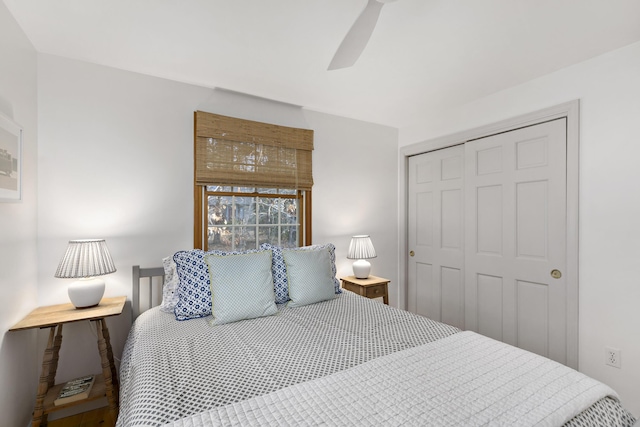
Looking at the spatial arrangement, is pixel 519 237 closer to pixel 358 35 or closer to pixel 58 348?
pixel 358 35

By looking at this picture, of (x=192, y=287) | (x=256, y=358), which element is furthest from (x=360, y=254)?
(x=256, y=358)

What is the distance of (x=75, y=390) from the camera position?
183 cm

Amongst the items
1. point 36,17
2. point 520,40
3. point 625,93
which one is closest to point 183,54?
point 36,17

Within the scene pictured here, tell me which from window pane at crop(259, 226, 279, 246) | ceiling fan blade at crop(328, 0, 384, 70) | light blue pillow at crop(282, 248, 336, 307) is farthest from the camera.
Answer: window pane at crop(259, 226, 279, 246)

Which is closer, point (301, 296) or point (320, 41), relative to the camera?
point (320, 41)

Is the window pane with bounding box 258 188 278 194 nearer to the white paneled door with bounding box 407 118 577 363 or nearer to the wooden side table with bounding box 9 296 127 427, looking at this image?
the wooden side table with bounding box 9 296 127 427

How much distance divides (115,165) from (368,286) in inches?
92.4

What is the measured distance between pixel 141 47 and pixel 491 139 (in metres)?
2.91

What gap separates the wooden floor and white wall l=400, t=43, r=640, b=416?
3345mm

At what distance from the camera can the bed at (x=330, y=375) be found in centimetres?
98

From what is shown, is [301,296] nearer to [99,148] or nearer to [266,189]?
[266,189]

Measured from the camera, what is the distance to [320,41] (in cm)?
190

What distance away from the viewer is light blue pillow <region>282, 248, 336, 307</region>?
2.16m

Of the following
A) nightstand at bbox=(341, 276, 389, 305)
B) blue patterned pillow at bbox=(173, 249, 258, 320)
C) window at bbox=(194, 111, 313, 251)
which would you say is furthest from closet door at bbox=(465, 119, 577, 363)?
blue patterned pillow at bbox=(173, 249, 258, 320)
